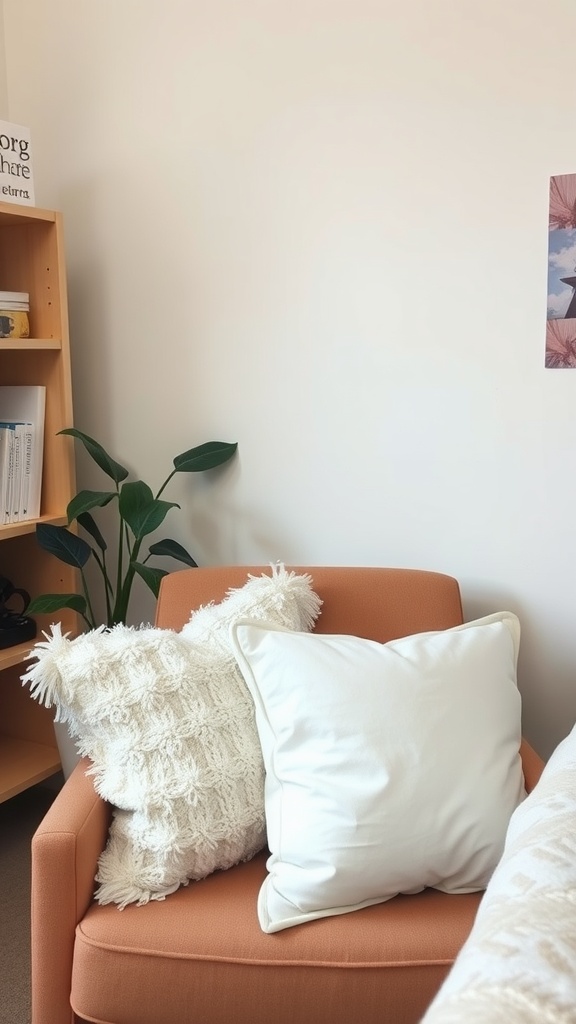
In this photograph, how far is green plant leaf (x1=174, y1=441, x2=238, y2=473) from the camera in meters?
2.11

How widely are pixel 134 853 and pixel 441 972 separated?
50 cm

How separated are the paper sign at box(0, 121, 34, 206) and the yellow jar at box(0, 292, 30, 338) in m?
0.22

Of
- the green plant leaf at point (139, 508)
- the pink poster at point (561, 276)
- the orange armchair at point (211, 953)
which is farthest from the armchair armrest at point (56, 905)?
the pink poster at point (561, 276)

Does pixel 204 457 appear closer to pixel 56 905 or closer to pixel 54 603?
pixel 54 603

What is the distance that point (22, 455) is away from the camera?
219 centimetres

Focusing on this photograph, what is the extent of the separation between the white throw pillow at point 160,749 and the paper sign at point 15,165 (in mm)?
1131

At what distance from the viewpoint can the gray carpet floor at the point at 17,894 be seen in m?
1.78

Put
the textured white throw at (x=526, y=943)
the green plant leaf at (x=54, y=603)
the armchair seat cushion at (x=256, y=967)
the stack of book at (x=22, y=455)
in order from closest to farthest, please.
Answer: the textured white throw at (x=526, y=943), the armchair seat cushion at (x=256, y=967), the green plant leaf at (x=54, y=603), the stack of book at (x=22, y=455)

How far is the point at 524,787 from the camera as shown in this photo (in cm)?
153

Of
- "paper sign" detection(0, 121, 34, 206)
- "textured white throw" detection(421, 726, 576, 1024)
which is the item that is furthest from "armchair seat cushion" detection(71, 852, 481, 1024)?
"paper sign" detection(0, 121, 34, 206)

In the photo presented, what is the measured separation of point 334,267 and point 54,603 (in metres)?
0.99

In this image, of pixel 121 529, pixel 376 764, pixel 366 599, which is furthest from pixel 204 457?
pixel 376 764

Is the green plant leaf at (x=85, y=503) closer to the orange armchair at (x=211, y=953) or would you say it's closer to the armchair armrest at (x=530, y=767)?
the orange armchair at (x=211, y=953)

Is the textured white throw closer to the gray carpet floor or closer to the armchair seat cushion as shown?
the armchair seat cushion
